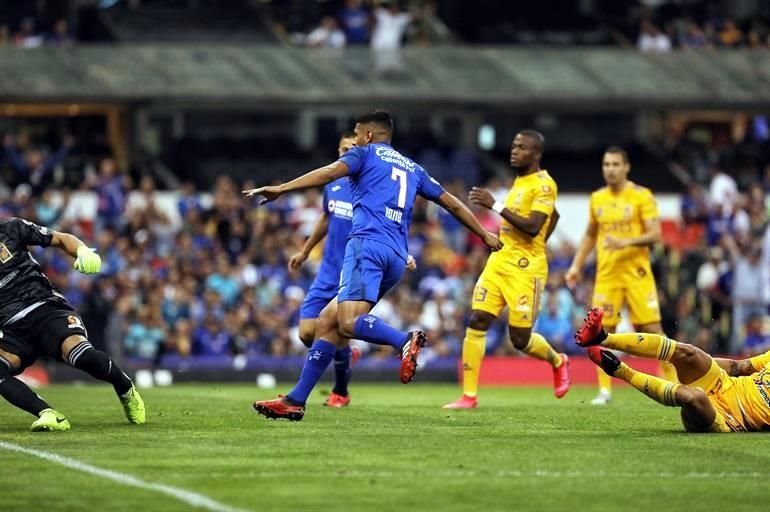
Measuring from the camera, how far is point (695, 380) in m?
13.4

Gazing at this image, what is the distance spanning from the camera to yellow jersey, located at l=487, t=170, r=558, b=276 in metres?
17.3

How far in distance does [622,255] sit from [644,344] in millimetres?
6257

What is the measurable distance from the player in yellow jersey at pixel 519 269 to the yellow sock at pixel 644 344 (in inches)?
148

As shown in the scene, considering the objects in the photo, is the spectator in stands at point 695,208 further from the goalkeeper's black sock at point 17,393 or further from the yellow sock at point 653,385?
the goalkeeper's black sock at point 17,393

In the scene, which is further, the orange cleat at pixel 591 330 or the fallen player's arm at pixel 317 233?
the fallen player's arm at pixel 317 233

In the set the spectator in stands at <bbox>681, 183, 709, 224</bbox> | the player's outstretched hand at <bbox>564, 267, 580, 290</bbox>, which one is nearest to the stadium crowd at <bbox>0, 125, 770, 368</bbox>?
the spectator in stands at <bbox>681, 183, 709, 224</bbox>

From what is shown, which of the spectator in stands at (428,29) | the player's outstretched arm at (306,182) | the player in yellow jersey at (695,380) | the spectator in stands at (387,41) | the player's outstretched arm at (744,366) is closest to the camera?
the player in yellow jersey at (695,380)

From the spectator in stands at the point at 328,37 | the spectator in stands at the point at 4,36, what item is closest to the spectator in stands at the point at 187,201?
the spectator in stands at the point at 4,36

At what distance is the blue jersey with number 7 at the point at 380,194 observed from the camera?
1467cm

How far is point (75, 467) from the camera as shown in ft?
36.7

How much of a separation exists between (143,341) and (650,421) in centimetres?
1399

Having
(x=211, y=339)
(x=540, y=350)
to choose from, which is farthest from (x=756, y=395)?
(x=211, y=339)

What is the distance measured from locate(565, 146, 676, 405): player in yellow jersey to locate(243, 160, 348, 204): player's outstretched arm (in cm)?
578

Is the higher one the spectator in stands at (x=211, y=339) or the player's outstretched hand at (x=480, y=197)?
the player's outstretched hand at (x=480, y=197)
